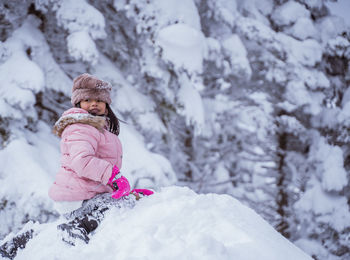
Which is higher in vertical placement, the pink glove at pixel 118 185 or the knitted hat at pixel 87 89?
the knitted hat at pixel 87 89

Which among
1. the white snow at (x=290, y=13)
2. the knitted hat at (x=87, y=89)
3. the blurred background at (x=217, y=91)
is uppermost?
the white snow at (x=290, y=13)

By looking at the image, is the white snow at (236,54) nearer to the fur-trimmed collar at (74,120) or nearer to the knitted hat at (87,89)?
the knitted hat at (87,89)

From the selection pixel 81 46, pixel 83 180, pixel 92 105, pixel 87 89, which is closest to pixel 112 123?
pixel 92 105

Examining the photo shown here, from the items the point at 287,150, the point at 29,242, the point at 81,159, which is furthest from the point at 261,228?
the point at 287,150

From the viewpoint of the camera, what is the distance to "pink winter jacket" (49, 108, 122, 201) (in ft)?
6.26

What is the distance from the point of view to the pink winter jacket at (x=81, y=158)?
1.91m

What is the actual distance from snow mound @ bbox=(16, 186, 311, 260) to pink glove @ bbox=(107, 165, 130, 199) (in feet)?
0.45

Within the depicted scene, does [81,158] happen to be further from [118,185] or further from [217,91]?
[217,91]

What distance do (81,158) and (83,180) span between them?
277 mm

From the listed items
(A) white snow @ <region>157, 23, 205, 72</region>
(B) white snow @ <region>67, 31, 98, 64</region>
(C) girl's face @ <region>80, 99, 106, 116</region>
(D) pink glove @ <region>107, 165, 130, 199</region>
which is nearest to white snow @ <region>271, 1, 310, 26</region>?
(A) white snow @ <region>157, 23, 205, 72</region>

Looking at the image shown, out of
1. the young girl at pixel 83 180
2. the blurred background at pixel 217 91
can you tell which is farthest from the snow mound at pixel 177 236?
the blurred background at pixel 217 91

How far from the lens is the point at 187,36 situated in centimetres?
517

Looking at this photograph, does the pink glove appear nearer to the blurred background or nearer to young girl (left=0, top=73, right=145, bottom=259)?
young girl (left=0, top=73, right=145, bottom=259)

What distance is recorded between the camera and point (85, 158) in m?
1.89
